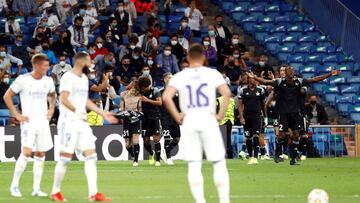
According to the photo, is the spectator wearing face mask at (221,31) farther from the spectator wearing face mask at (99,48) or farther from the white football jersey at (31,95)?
the white football jersey at (31,95)

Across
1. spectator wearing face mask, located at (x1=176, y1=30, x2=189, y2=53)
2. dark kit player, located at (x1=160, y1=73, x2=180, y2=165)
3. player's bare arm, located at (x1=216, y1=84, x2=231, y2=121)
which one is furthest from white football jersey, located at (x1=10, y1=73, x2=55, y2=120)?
spectator wearing face mask, located at (x1=176, y1=30, x2=189, y2=53)

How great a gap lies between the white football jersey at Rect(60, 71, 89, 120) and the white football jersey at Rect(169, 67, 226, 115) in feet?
9.52

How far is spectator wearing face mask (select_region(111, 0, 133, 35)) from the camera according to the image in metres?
39.1

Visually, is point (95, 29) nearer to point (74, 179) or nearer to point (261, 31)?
point (261, 31)

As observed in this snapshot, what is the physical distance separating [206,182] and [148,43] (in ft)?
53.5

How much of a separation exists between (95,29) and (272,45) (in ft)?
22.8

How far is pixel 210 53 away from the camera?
3912cm

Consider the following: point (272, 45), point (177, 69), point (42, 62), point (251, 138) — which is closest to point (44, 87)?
point (42, 62)

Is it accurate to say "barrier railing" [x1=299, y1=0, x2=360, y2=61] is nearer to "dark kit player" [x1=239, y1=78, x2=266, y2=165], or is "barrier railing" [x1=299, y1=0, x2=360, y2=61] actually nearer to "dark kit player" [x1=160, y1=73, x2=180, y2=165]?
"dark kit player" [x1=239, y1=78, x2=266, y2=165]

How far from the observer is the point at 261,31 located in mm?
42438

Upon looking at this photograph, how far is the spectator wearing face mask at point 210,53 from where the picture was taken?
39.1m

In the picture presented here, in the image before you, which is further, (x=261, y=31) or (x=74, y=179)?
(x=261, y=31)

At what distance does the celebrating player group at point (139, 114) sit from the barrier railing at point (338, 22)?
1206 centimetres

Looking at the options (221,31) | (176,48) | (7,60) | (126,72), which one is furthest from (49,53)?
(221,31)
